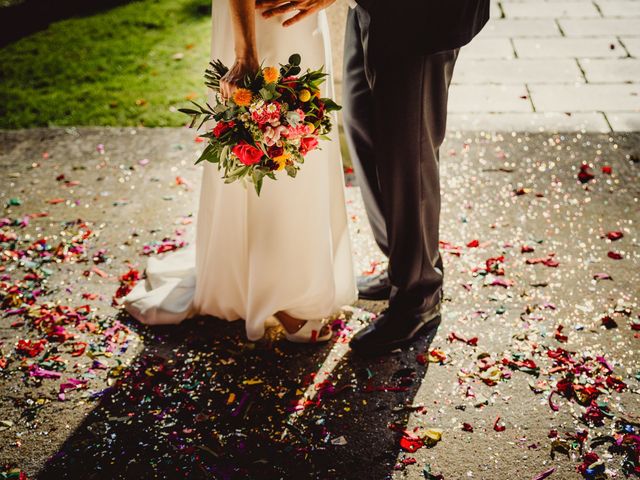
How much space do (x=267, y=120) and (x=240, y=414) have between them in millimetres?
1252

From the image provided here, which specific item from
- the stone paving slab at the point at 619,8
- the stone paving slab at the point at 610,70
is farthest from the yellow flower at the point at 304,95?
the stone paving slab at the point at 619,8

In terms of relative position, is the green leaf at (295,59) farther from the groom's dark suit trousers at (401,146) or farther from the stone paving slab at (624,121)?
the stone paving slab at (624,121)

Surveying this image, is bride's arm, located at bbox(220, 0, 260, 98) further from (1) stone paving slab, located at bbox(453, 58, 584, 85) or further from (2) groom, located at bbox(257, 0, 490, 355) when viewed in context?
(1) stone paving slab, located at bbox(453, 58, 584, 85)

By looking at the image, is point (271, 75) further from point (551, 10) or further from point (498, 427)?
point (551, 10)

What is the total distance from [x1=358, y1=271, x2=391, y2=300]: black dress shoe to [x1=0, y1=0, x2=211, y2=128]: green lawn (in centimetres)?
234

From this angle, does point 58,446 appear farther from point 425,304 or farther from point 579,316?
point 579,316

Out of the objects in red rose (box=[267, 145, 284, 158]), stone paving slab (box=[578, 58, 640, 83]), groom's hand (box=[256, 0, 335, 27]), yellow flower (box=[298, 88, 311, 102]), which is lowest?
stone paving slab (box=[578, 58, 640, 83])

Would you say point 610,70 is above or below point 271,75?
below

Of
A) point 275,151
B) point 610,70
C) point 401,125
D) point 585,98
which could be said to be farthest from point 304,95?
point 610,70

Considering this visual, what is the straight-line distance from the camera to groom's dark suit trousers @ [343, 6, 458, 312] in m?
2.33

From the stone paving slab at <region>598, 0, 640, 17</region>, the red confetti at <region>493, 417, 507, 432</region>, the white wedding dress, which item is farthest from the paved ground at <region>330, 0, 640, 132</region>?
the red confetti at <region>493, 417, 507, 432</region>

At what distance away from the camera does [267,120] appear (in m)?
2.12

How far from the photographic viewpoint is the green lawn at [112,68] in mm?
4875

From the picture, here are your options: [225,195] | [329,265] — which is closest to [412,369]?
[329,265]
